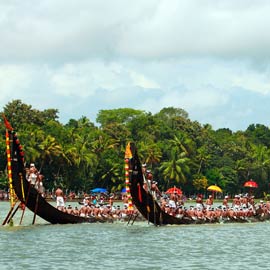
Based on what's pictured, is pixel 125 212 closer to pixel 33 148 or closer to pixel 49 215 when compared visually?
pixel 49 215

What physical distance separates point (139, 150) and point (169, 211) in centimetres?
6049

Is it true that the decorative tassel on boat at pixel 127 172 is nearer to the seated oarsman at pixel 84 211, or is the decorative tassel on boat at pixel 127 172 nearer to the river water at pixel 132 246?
the river water at pixel 132 246

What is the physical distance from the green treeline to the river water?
1542 inches

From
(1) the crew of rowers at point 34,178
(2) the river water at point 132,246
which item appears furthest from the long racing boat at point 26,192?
(2) the river water at point 132,246

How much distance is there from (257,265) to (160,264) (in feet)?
11.5

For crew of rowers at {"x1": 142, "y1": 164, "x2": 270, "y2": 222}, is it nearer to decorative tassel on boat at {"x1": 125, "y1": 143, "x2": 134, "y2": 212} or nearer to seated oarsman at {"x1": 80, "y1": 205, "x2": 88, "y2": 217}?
decorative tassel on boat at {"x1": 125, "y1": 143, "x2": 134, "y2": 212}

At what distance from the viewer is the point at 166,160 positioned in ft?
374

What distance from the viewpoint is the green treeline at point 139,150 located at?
9812 centimetres

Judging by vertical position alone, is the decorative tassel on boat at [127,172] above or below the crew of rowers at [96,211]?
above

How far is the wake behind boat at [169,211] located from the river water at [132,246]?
60 cm

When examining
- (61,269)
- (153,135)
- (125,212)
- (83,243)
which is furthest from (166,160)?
(61,269)

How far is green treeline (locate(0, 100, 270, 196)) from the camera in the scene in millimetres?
98125

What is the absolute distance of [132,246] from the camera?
37625 mm

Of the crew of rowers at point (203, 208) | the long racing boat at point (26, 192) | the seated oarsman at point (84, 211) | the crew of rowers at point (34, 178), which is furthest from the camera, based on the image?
the seated oarsman at point (84, 211)
